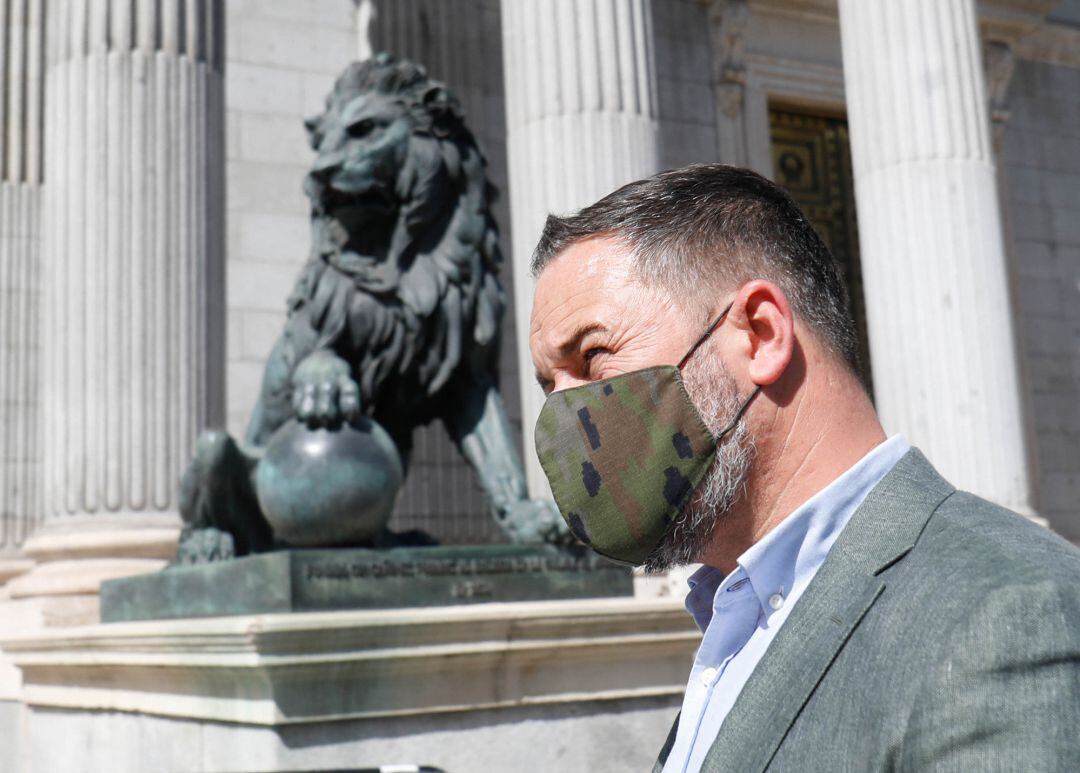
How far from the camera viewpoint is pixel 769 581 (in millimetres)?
1733

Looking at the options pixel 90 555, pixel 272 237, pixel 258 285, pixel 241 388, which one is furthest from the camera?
pixel 272 237

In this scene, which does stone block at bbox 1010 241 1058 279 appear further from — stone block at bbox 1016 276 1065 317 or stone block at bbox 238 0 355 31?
stone block at bbox 238 0 355 31

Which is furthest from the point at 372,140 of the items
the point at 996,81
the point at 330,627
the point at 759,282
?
the point at 996,81

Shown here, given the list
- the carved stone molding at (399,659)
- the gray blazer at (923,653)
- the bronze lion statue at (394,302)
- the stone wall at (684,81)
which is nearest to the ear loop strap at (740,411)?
the gray blazer at (923,653)

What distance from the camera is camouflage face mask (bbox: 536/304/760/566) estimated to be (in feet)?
6.21

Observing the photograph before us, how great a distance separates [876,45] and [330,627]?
28.0ft

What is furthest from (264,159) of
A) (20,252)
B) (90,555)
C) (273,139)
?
(90,555)

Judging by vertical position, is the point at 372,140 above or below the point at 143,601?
above

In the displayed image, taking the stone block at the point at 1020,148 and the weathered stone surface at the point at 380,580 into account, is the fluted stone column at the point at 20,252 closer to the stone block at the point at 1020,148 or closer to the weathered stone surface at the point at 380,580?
the weathered stone surface at the point at 380,580

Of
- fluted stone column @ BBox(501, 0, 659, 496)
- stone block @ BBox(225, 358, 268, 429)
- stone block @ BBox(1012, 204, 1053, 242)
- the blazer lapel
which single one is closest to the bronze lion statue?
fluted stone column @ BBox(501, 0, 659, 496)

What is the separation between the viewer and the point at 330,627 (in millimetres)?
4738

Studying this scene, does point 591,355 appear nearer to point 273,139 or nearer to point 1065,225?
point 273,139

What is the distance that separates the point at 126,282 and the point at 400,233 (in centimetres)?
387

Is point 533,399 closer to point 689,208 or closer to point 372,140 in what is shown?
point 372,140
